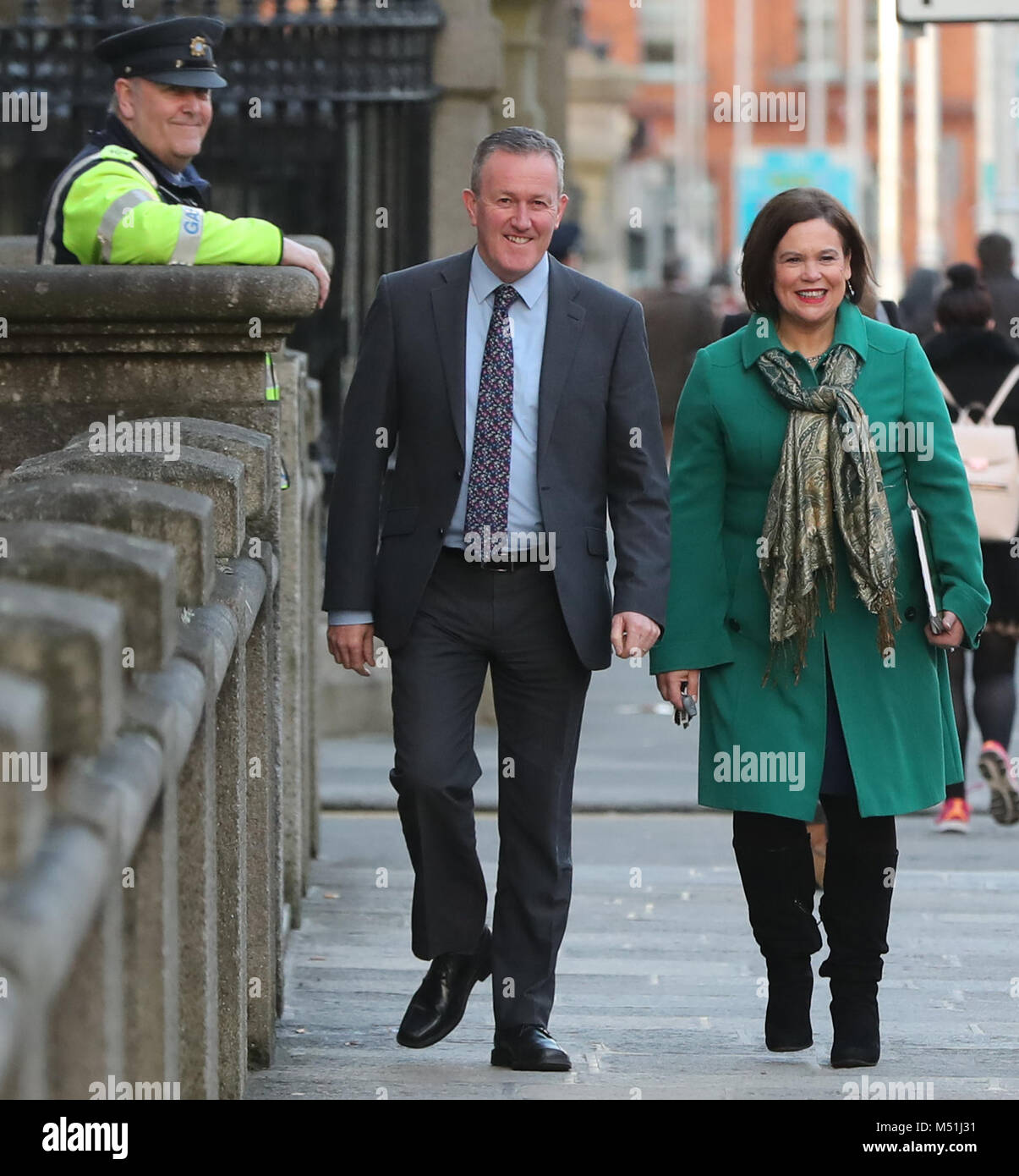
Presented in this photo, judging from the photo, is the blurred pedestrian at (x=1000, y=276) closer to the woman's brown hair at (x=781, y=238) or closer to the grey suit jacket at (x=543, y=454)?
the woman's brown hair at (x=781, y=238)

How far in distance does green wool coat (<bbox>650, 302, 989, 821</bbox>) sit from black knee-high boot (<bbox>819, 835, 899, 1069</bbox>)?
0.14m

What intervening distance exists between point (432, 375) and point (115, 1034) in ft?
8.65

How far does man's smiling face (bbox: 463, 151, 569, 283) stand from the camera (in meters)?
5.09

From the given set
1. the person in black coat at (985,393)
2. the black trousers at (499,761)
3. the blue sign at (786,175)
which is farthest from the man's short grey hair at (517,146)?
the blue sign at (786,175)

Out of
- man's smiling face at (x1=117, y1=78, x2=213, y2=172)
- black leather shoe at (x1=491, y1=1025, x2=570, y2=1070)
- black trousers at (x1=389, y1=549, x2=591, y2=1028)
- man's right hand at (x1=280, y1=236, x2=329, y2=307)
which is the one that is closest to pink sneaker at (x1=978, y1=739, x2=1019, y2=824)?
black trousers at (x1=389, y1=549, x2=591, y2=1028)

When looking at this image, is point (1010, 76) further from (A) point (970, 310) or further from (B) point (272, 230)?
(B) point (272, 230)

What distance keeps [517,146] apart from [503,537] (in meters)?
0.76

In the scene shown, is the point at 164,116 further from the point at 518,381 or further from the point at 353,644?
the point at 353,644

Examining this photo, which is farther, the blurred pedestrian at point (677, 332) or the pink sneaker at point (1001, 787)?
the blurred pedestrian at point (677, 332)

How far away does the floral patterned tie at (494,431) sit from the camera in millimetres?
5156

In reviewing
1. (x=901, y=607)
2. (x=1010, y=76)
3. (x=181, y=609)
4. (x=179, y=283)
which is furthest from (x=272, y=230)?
(x=1010, y=76)

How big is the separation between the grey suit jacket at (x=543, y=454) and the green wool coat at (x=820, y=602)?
19 centimetres

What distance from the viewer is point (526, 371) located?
5223mm
